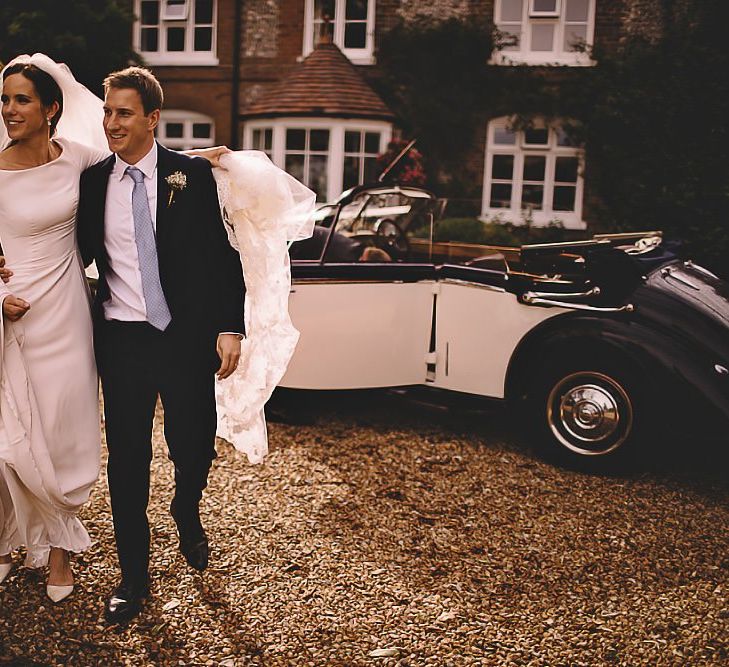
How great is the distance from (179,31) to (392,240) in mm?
13275

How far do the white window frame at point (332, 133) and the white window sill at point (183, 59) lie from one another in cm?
228

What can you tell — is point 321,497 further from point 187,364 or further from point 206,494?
point 187,364

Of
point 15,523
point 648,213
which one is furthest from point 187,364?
point 648,213

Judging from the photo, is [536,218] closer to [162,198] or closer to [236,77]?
[236,77]

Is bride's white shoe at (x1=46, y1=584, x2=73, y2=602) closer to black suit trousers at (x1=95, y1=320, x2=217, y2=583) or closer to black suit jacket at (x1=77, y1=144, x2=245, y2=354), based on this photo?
black suit trousers at (x1=95, y1=320, x2=217, y2=583)

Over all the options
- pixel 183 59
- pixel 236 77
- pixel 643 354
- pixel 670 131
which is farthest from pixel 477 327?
pixel 183 59

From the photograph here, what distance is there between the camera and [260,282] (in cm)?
356

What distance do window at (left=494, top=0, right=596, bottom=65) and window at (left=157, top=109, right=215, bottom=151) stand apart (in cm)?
655

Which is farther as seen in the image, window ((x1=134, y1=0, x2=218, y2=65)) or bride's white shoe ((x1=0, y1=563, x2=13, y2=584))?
window ((x1=134, y1=0, x2=218, y2=65))

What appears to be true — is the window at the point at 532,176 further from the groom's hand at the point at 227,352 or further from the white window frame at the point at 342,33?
the groom's hand at the point at 227,352

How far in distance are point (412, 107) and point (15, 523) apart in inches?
545

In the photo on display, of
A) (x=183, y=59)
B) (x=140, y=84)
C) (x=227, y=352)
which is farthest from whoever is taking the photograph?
(x=183, y=59)

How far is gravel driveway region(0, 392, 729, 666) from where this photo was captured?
2.96 m

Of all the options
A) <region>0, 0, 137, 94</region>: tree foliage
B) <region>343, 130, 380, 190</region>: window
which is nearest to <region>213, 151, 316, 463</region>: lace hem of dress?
Result: <region>0, 0, 137, 94</region>: tree foliage
